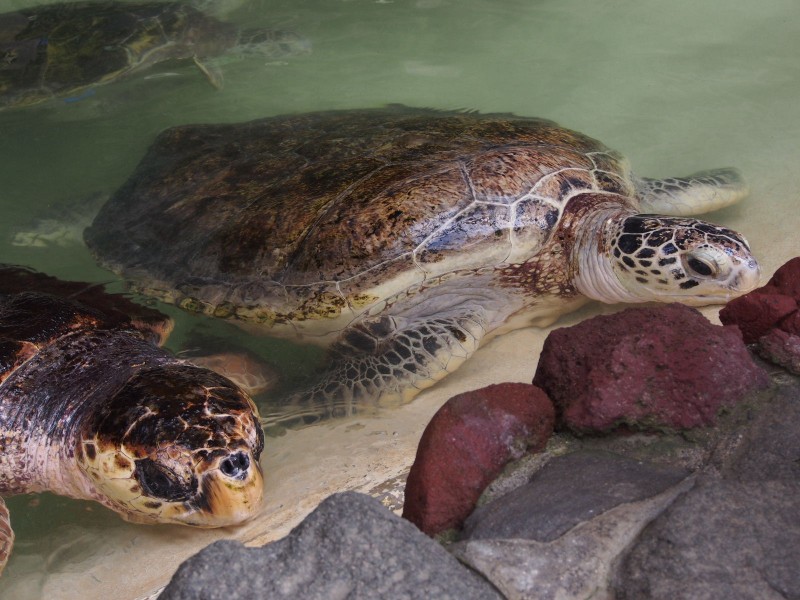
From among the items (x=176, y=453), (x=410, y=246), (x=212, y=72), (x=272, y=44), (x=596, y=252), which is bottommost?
(x=176, y=453)

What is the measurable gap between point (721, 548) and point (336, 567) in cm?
72

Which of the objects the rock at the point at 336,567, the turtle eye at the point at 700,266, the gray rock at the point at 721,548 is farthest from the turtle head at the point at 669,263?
the rock at the point at 336,567

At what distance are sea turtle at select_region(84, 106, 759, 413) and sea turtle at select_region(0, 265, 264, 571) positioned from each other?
0.62m

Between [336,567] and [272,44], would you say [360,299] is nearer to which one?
[336,567]

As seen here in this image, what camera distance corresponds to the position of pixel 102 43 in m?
5.28

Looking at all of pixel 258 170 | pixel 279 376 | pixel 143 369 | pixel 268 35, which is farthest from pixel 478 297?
pixel 268 35

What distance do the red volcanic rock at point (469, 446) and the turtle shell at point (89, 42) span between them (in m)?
4.56

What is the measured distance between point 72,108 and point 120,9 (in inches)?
40.2

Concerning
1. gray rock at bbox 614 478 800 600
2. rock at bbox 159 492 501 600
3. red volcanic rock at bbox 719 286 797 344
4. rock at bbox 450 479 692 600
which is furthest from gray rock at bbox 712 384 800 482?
rock at bbox 159 492 501 600

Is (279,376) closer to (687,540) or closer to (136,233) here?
(136,233)

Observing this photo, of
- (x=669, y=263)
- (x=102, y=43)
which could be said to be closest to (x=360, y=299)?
(x=669, y=263)

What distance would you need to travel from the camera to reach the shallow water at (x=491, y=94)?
13.3 feet

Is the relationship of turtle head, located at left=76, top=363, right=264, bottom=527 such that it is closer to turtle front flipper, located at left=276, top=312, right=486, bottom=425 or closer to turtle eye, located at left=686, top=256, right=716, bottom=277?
turtle front flipper, located at left=276, top=312, right=486, bottom=425

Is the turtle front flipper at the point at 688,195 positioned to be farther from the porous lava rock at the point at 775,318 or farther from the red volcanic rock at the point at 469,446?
the red volcanic rock at the point at 469,446
